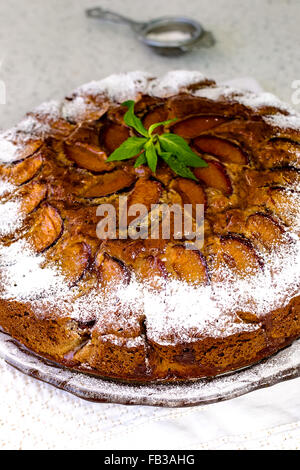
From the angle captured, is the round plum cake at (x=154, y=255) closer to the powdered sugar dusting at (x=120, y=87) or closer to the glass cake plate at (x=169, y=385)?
the glass cake plate at (x=169, y=385)

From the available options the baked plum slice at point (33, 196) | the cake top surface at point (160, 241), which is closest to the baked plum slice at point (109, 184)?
the cake top surface at point (160, 241)

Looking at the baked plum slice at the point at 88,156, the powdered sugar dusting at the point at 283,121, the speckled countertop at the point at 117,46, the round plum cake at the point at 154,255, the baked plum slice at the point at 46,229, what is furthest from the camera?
the speckled countertop at the point at 117,46

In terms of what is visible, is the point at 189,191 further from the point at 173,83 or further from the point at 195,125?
the point at 173,83

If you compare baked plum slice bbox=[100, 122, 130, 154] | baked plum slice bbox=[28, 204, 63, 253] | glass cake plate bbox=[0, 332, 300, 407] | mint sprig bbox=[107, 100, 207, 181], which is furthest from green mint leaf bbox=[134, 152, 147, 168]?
glass cake plate bbox=[0, 332, 300, 407]

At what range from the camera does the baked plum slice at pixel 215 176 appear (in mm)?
1489

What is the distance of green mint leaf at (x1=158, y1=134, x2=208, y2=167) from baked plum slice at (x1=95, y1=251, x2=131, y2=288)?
33cm

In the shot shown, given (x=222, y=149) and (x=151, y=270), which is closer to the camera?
(x=151, y=270)

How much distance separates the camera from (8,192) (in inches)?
61.4

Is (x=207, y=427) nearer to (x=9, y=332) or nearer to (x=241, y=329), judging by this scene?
(x=241, y=329)

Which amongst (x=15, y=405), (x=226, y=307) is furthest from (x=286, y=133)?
(x=15, y=405)

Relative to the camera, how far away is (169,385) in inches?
54.5

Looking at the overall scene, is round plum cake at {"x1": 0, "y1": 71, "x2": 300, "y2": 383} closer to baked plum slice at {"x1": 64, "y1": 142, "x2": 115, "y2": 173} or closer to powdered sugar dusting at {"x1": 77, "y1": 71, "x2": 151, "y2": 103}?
baked plum slice at {"x1": 64, "y1": 142, "x2": 115, "y2": 173}

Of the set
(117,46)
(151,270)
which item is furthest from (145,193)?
(117,46)

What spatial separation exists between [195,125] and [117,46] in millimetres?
1401
